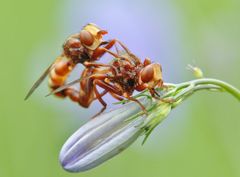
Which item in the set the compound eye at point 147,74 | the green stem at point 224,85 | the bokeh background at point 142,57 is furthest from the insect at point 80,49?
the bokeh background at point 142,57

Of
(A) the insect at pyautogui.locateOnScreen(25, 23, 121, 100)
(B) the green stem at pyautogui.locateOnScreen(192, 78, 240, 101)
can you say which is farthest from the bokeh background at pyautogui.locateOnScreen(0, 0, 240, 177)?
(B) the green stem at pyautogui.locateOnScreen(192, 78, 240, 101)

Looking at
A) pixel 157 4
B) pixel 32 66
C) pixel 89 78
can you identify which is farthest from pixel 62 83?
pixel 157 4

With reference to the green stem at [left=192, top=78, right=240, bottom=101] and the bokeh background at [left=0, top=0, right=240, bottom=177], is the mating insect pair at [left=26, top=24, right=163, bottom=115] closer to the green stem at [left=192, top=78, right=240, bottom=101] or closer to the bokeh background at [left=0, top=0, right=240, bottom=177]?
the green stem at [left=192, top=78, right=240, bottom=101]

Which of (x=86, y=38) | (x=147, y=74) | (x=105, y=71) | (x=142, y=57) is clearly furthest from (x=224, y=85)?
(x=142, y=57)

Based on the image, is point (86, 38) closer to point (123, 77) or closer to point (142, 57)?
point (123, 77)

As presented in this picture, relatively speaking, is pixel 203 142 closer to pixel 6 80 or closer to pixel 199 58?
pixel 199 58

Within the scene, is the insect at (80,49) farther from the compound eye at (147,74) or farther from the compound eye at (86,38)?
the compound eye at (147,74)
